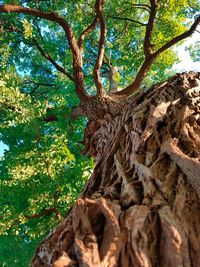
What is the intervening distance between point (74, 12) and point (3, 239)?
220 inches

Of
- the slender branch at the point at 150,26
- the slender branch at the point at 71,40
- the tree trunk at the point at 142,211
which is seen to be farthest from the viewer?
the slender branch at the point at 150,26

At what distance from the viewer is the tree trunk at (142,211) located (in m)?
1.09

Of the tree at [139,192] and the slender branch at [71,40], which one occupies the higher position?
the slender branch at [71,40]

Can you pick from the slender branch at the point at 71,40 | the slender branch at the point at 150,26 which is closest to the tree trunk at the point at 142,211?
the slender branch at the point at 71,40

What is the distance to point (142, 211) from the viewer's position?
131cm

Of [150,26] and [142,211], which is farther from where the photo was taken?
[150,26]

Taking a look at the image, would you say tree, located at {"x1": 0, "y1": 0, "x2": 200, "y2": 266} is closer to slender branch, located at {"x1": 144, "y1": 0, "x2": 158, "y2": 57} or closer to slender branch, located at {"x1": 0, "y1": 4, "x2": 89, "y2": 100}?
slender branch, located at {"x1": 0, "y1": 4, "x2": 89, "y2": 100}

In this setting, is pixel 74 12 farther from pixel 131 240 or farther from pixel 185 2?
pixel 131 240

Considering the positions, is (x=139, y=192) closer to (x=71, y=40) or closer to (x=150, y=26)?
(x=71, y=40)

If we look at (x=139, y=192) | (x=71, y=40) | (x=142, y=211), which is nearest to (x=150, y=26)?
(x=71, y=40)

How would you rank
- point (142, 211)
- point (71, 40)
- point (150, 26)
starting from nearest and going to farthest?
1. point (142, 211)
2. point (71, 40)
3. point (150, 26)

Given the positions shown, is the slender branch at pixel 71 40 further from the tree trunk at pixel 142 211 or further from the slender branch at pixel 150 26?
the tree trunk at pixel 142 211

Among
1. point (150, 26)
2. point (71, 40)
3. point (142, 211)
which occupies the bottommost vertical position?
point (142, 211)

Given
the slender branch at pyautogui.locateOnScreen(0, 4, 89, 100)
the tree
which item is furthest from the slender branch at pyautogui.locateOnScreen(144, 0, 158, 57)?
the tree
